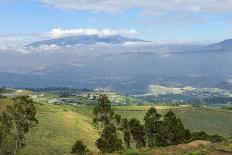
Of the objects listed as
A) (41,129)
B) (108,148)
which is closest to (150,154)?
(108,148)

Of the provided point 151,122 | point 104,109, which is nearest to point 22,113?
point 104,109

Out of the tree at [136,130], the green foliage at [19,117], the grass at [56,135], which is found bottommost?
the grass at [56,135]

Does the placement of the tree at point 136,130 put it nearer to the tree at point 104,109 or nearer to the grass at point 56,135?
the tree at point 104,109

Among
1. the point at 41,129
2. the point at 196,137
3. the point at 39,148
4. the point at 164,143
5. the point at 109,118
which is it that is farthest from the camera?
the point at 41,129

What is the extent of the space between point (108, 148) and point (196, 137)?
166 feet

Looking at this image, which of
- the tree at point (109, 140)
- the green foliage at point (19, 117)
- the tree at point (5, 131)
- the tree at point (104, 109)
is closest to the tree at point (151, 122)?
the tree at point (104, 109)

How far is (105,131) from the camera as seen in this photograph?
4279 inches

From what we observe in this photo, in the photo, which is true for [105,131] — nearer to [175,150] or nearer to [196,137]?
[196,137]

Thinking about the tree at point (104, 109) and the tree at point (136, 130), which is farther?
the tree at point (136, 130)

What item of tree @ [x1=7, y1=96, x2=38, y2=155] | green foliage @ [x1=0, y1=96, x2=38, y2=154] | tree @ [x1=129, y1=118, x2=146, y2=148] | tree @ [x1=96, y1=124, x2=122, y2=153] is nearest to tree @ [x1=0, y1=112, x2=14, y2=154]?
green foliage @ [x1=0, y1=96, x2=38, y2=154]

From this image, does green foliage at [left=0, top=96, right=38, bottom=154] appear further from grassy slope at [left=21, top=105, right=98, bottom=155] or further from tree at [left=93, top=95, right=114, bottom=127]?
grassy slope at [left=21, top=105, right=98, bottom=155]

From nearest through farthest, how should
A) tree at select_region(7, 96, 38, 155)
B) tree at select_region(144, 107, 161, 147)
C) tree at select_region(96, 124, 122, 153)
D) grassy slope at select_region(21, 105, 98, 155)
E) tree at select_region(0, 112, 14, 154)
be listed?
1. tree at select_region(7, 96, 38, 155)
2. tree at select_region(96, 124, 122, 153)
3. tree at select_region(0, 112, 14, 154)
4. tree at select_region(144, 107, 161, 147)
5. grassy slope at select_region(21, 105, 98, 155)

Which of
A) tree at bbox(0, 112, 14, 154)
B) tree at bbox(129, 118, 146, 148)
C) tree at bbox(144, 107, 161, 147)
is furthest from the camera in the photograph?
tree at bbox(129, 118, 146, 148)

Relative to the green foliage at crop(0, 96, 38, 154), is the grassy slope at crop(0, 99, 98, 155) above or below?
below
